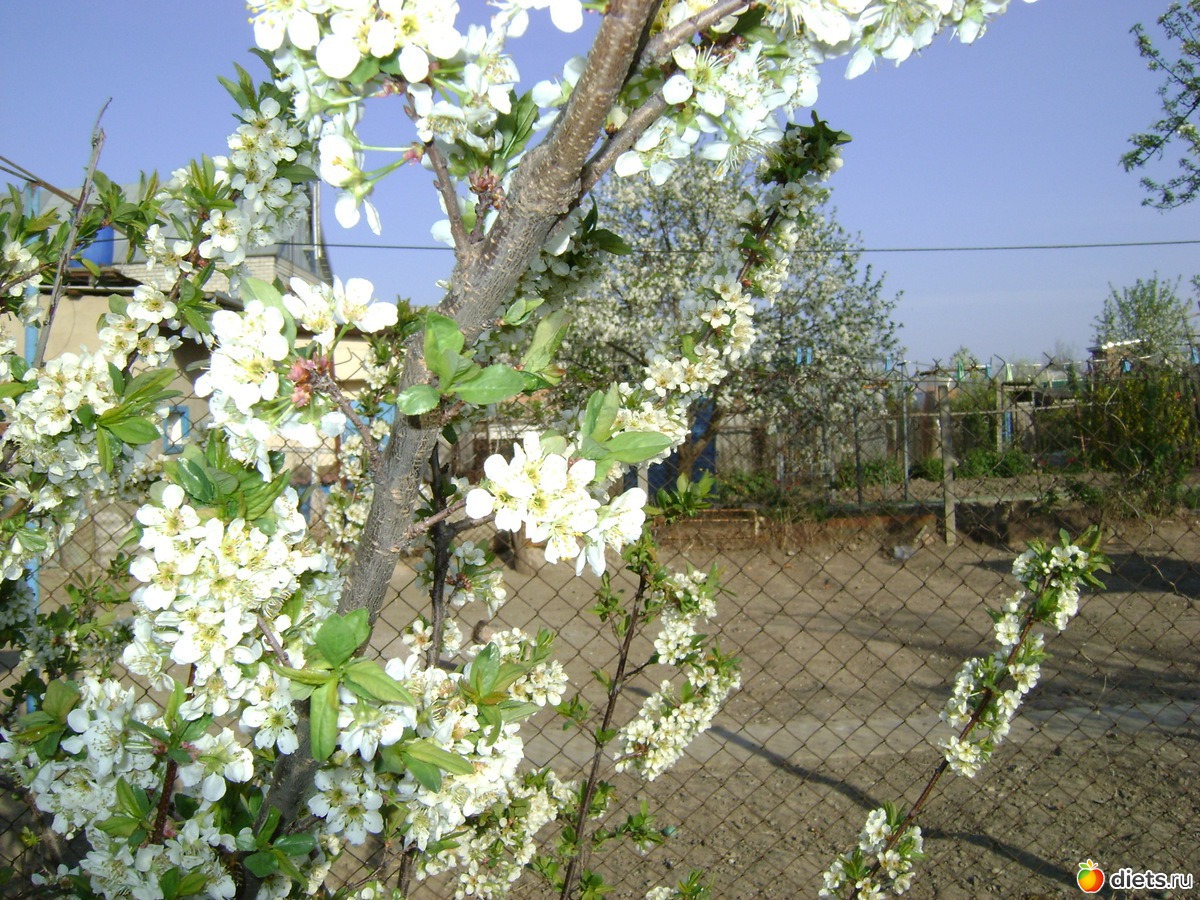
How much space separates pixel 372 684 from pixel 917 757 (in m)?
4.23

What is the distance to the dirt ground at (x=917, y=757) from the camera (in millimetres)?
3283

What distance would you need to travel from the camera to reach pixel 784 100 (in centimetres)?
83

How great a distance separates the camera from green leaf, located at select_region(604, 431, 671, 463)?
2.58ft

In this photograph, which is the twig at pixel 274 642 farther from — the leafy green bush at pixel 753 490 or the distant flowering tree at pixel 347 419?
the leafy green bush at pixel 753 490

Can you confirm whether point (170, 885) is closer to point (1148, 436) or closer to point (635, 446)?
point (635, 446)

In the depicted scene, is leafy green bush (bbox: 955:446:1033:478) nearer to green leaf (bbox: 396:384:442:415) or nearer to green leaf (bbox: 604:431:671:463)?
green leaf (bbox: 604:431:671:463)

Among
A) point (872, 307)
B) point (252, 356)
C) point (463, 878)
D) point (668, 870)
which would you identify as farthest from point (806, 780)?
point (872, 307)

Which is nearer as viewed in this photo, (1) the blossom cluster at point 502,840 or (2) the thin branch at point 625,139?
(2) the thin branch at point 625,139

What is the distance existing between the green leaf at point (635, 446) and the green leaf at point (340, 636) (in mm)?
276

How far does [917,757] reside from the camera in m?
4.34

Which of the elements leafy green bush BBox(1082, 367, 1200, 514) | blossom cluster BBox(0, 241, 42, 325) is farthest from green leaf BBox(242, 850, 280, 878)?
leafy green bush BBox(1082, 367, 1200, 514)

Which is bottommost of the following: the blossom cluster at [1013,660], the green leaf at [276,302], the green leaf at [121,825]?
the blossom cluster at [1013,660]

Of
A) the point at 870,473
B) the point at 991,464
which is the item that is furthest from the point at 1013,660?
the point at 870,473

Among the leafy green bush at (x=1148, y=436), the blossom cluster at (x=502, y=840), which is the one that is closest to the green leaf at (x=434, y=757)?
the blossom cluster at (x=502, y=840)
